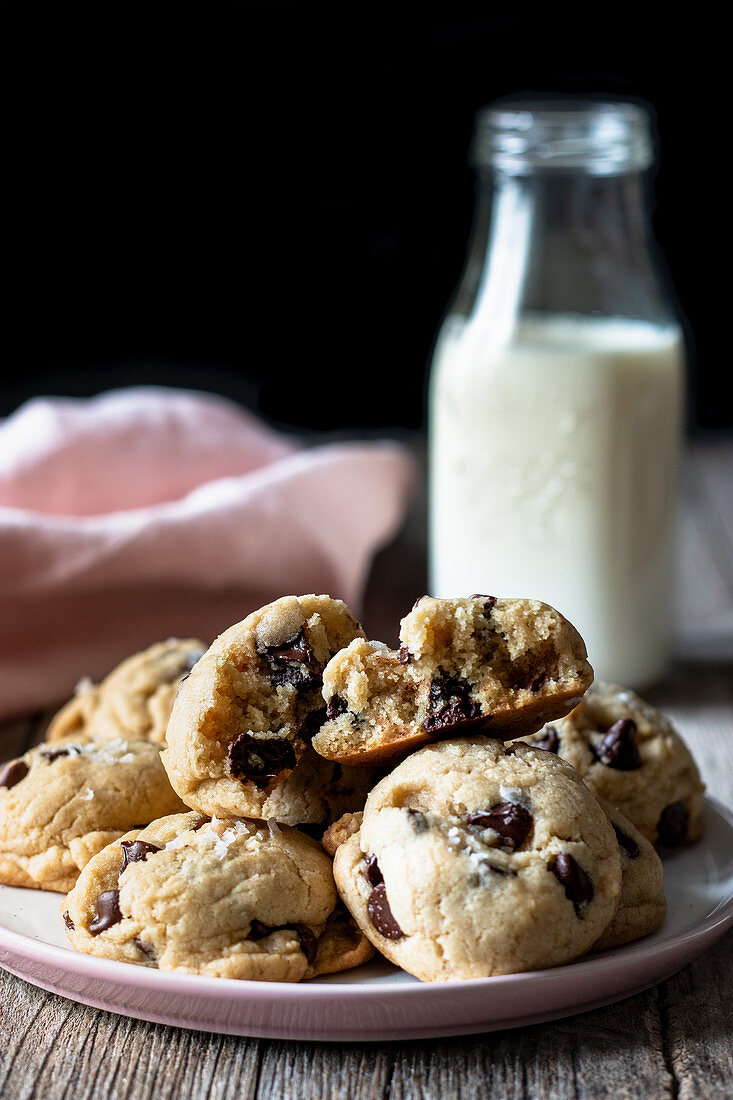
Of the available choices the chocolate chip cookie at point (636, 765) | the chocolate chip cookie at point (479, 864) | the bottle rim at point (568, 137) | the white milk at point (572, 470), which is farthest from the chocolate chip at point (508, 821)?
the bottle rim at point (568, 137)

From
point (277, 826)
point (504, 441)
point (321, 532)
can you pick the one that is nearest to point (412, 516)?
point (321, 532)

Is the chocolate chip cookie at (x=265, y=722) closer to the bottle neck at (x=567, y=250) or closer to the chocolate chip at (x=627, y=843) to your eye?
the chocolate chip at (x=627, y=843)

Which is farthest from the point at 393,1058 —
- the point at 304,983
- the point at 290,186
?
the point at 290,186

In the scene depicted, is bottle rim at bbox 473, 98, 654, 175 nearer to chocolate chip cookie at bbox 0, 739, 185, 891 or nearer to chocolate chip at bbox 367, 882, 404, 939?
chocolate chip cookie at bbox 0, 739, 185, 891

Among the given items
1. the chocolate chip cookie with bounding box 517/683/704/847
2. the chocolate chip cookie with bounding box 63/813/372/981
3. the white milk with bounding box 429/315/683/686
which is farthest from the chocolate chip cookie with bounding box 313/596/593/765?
the white milk with bounding box 429/315/683/686

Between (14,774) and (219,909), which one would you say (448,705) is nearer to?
(219,909)

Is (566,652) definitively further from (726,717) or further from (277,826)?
(726,717)
